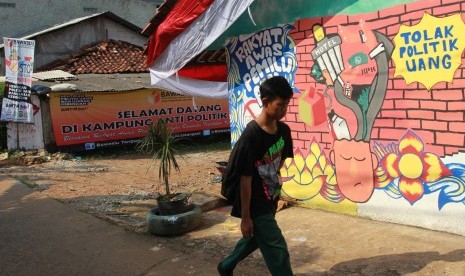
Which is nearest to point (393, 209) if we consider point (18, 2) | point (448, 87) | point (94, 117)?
point (448, 87)

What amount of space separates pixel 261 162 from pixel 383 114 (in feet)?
7.50

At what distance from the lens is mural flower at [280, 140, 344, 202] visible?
545 cm

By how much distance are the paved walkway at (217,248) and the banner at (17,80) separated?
8196mm

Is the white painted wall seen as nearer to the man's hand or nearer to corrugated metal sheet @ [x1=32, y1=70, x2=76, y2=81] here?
corrugated metal sheet @ [x1=32, y1=70, x2=76, y2=81]

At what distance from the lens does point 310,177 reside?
569cm

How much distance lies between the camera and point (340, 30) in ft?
16.8

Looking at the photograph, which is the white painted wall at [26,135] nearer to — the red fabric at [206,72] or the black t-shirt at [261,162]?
the red fabric at [206,72]

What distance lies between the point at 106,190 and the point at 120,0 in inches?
802

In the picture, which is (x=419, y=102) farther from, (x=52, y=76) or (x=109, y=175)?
(x=52, y=76)

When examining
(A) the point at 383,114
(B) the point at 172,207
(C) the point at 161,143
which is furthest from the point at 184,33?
(A) the point at 383,114

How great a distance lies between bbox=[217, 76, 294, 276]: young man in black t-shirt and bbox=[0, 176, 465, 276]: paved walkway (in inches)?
38.1

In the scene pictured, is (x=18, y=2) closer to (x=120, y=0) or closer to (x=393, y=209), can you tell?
(x=120, y=0)

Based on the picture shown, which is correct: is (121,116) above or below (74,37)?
below

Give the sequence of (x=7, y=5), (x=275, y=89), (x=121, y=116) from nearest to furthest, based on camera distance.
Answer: (x=275, y=89), (x=121, y=116), (x=7, y=5)
